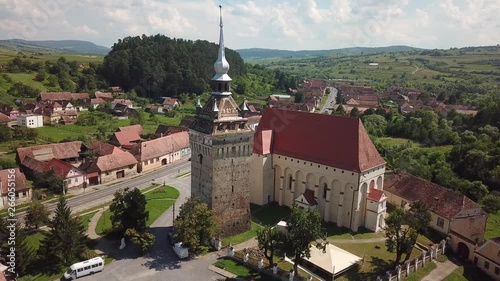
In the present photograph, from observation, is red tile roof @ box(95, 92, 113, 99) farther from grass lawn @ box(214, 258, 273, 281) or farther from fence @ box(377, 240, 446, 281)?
fence @ box(377, 240, 446, 281)

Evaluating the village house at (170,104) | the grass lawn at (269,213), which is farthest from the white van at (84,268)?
the village house at (170,104)

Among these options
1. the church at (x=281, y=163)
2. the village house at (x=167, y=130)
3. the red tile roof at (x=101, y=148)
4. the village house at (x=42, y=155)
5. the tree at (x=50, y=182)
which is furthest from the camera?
the village house at (x=167, y=130)

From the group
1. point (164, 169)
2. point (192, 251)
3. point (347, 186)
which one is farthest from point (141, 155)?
point (347, 186)

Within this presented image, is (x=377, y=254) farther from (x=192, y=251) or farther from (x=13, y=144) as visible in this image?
(x=13, y=144)

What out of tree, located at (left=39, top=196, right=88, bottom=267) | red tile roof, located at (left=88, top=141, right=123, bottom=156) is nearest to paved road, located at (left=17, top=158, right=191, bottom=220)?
red tile roof, located at (left=88, top=141, right=123, bottom=156)

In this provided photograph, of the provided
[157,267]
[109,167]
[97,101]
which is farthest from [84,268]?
[97,101]

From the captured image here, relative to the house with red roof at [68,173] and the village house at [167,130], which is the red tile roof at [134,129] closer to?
the village house at [167,130]

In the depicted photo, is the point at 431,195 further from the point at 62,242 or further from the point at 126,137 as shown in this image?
the point at 126,137
